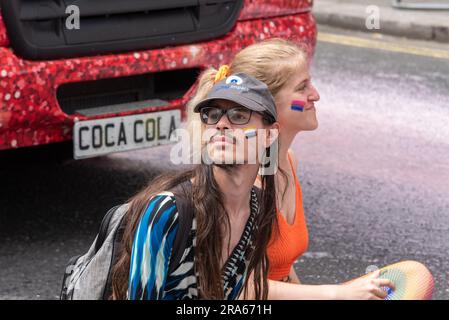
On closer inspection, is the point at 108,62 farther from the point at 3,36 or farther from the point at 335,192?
the point at 335,192

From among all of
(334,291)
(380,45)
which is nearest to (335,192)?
(334,291)

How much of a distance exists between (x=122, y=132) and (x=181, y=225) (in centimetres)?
199

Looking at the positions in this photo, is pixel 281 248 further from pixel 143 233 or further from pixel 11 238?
pixel 11 238

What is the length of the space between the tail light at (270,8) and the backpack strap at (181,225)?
97.4 inches

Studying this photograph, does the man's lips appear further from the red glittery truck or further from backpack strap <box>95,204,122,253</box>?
the red glittery truck

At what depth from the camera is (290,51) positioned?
3318 mm

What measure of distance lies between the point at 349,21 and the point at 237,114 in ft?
25.9

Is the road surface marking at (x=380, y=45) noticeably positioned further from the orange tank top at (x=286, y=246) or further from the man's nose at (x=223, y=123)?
the man's nose at (x=223, y=123)

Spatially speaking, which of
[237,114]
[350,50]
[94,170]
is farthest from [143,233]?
[350,50]

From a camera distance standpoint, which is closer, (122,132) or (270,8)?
(122,132)

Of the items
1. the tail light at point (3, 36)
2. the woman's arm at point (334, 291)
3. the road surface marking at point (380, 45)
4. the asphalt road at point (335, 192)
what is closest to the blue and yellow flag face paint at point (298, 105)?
the woman's arm at point (334, 291)

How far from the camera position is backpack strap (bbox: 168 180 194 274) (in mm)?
2715

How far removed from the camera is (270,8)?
17.1ft

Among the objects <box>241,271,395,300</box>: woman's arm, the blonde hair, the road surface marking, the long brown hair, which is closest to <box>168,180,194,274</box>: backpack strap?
the long brown hair
